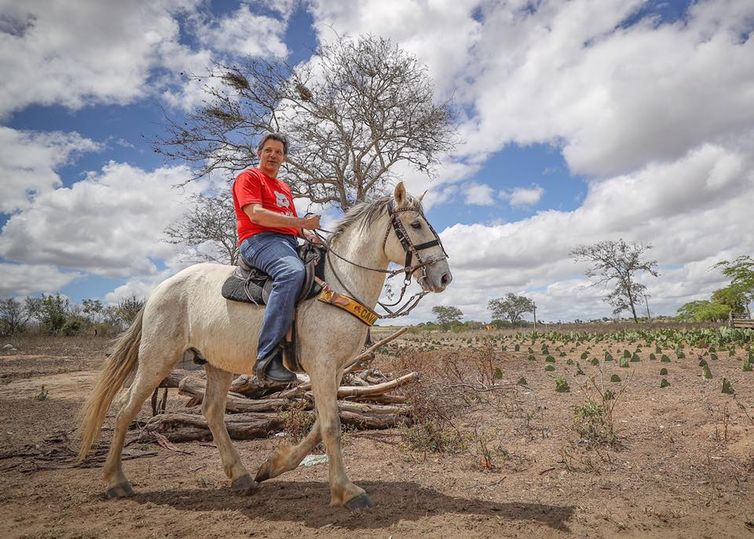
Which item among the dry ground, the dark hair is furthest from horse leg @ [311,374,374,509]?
the dark hair

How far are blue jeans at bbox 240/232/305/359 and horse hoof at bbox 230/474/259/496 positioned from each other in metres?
1.56

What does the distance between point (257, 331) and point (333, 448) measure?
51.3 inches

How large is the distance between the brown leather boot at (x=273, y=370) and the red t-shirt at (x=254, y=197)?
1263 millimetres

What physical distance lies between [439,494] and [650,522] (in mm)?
1710

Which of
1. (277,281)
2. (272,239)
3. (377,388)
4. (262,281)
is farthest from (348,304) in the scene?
(377,388)

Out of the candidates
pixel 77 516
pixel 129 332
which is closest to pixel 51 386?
pixel 129 332

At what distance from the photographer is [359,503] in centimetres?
375

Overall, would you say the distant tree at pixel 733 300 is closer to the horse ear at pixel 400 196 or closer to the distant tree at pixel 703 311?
the distant tree at pixel 703 311

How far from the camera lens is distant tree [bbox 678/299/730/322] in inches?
1361

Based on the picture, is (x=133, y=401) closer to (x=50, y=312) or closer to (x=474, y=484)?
(x=474, y=484)

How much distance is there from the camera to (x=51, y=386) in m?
12.7

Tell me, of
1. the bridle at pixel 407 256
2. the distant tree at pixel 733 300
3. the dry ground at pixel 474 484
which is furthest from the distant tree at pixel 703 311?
the bridle at pixel 407 256

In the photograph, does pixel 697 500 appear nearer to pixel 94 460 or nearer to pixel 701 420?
pixel 701 420

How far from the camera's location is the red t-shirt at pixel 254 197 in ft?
14.4
